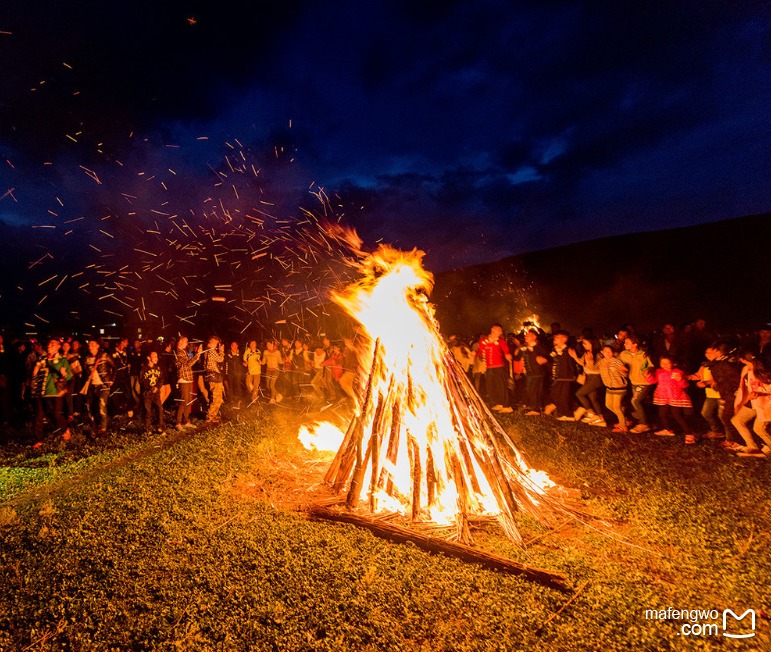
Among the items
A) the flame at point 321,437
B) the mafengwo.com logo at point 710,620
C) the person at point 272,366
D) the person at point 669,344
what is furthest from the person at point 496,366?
the mafengwo.com logo at point 710,620

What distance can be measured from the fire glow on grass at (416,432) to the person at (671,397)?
15.2ft

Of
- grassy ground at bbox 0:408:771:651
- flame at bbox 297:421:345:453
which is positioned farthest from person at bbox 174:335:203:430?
flame at bbox 297:421:345:453

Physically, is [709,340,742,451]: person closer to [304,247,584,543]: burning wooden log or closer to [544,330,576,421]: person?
[544,330,576,421]: person

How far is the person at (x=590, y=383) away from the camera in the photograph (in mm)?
10812

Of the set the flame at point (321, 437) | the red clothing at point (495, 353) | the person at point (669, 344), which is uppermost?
the person at point (669, 344)

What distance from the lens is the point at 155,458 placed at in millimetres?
8539

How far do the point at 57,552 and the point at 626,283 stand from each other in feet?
120

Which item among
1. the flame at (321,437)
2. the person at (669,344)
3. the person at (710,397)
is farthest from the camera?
the person at (669,344)

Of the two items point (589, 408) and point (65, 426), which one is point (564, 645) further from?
point (65, 426)

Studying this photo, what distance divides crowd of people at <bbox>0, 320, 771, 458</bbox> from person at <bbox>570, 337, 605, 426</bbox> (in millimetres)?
26

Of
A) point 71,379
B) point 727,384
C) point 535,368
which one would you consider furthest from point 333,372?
point 727,384

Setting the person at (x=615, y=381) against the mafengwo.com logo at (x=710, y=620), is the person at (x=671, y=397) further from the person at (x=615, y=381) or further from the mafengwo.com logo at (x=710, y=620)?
the mafengwo.com logo at (x=710, y=620)

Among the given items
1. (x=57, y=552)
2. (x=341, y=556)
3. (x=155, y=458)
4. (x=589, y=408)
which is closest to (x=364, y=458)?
(x=341, y=556)

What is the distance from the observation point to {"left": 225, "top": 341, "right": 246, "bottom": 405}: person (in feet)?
47.5
